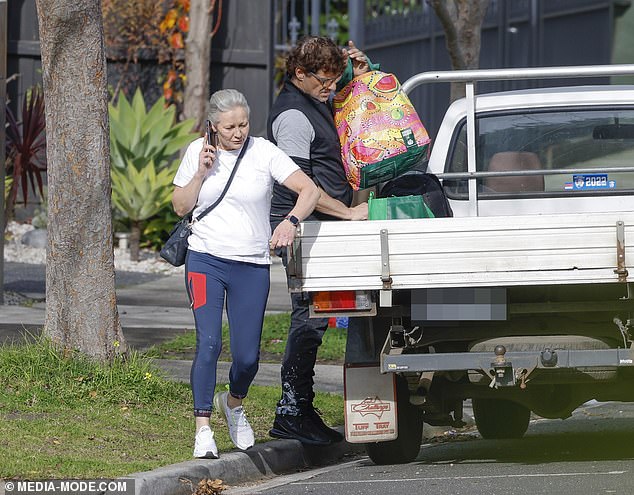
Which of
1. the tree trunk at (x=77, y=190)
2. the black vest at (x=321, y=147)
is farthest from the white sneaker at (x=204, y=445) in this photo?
the tree trunk at (x=77, y=190)

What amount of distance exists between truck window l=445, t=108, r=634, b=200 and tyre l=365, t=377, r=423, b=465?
1.54 m

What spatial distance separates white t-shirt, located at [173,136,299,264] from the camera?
6992mm

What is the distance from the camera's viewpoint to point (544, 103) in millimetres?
8617

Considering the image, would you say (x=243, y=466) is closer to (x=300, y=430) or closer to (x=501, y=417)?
(x=300, y=430)

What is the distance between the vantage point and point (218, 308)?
23.1 ft

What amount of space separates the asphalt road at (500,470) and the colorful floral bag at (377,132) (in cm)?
152

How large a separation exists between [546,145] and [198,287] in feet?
8.69

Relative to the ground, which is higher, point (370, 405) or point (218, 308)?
point (218, 308)

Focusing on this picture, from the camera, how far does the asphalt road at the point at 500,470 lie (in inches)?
264

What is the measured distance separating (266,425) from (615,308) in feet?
7.45

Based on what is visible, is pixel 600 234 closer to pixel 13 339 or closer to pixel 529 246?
pixel 529 246

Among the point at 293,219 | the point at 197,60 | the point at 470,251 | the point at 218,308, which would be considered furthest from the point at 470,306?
the point at 197,60

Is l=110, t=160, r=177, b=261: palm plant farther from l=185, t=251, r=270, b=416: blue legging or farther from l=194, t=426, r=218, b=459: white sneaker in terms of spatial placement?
l=194, t=426, r=218, b=459: white sneaker

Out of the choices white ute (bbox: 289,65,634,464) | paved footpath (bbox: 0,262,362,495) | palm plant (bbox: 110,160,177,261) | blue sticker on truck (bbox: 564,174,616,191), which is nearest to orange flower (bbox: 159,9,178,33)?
palm plant (bbox: 110,160,177,261)
